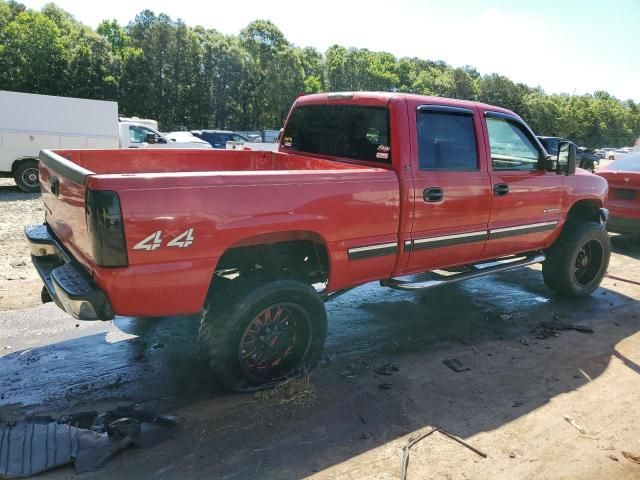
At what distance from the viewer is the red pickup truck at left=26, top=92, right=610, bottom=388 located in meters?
2.89

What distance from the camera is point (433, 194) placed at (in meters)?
4.10

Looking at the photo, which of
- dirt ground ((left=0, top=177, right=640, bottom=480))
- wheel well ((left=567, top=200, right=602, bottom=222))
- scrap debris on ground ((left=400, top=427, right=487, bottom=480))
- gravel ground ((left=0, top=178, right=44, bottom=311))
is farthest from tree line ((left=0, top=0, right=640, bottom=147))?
scrap debris on ground ((left=400, top=427, right=487, bottom=480))

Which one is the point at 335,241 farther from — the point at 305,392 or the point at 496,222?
the point at 496,222

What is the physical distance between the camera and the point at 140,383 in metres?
3.69

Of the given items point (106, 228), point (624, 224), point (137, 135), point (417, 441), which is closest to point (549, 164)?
point (417, 441)

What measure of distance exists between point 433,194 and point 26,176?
1138 centimetres

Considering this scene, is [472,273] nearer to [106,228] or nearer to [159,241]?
[159,241]

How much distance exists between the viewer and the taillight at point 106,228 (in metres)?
2.74

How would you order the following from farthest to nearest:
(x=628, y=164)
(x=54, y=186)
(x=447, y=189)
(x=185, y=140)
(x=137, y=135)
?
1. (x=185, y=140)
2. (x=137, y=135)
3. (x=628, y=164)
4. (x=447, y=189)
5. (x=54, y=186)

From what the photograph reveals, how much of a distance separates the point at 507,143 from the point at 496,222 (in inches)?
31.7

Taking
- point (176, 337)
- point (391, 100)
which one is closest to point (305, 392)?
point (176, 337)

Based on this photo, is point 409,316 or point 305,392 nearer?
point 305,392

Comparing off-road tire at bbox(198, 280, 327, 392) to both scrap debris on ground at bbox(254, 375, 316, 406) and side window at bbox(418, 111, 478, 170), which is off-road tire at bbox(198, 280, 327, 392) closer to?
scrap debris on ground at bbox(254, 375, 316, 406)

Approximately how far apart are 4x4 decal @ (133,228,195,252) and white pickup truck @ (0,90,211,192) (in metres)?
10.9
